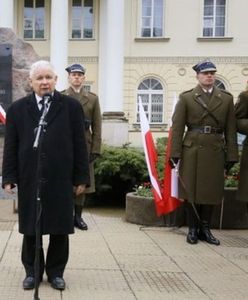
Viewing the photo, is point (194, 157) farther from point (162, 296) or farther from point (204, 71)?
point (162, 296)

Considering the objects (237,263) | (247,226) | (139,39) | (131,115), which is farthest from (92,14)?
(237,263)

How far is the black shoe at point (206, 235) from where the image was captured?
7.03 meters

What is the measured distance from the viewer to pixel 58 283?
16.0ft

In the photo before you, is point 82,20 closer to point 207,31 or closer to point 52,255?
point 207,31

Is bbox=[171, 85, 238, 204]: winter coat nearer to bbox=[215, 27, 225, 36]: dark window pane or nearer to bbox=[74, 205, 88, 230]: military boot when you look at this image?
bbox=[74, 205, 88, 230]: military boot

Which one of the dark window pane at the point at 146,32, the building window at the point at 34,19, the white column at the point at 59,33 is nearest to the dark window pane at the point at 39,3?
the building window at the point at 34,19

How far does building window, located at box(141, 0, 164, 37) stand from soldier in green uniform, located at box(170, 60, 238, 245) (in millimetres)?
24587

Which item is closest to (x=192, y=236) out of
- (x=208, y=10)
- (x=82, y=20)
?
(x=208, y=10)

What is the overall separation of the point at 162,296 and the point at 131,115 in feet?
85.8

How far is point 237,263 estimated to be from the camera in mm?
6066

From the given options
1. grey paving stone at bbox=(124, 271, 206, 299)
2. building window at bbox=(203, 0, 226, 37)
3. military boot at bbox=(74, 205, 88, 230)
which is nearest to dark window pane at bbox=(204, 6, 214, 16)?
building window at bbox=(203, 0, 226, 37)

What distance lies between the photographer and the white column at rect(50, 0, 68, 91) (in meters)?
29.5

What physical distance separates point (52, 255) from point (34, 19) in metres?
28.4

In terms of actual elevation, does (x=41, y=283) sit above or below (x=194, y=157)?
below
